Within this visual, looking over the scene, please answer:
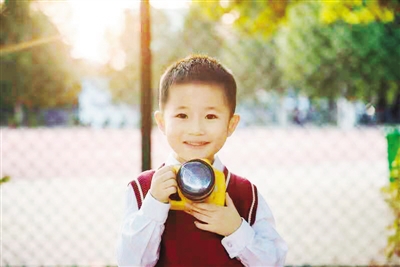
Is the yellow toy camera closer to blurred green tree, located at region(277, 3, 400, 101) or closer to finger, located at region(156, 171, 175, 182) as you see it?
finger, located at region(156, 171, 175, 182)

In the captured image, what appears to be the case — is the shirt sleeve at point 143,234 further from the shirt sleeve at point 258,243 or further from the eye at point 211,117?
the eye at point 211,117

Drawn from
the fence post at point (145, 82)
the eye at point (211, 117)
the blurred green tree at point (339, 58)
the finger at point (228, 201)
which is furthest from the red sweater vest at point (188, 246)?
the blurred green tree at point (339, 58)

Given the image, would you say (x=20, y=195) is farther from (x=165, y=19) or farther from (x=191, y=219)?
(x=165, y=19)

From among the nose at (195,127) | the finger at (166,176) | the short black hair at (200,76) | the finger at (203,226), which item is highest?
the short black hair at (200,76)

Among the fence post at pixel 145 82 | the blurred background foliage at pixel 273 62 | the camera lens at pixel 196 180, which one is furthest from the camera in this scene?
the blurred background foliage at pixel 273 62

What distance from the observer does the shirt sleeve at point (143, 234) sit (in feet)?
4.86

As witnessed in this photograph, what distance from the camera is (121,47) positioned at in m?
27.0

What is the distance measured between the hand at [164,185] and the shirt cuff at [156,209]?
0.01m

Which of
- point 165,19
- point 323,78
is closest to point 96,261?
point 323,78

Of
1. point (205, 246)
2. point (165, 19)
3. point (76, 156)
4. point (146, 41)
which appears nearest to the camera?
point (205, 246)

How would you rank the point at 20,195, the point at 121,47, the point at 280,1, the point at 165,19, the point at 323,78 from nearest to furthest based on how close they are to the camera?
the point at 280,1 → the point at 20,195 → the point at 323,78 → the point at 121,47 → the point at 165,19

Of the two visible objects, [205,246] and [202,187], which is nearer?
[202,187]

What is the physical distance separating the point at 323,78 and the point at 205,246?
2334 cm

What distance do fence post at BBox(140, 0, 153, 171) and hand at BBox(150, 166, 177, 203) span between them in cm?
109
